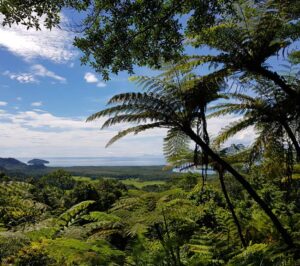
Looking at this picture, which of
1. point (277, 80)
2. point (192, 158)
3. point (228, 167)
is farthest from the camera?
point (192, 158)

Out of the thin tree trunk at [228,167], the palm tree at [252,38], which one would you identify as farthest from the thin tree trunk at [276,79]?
the thin tree trunk at [228,167]

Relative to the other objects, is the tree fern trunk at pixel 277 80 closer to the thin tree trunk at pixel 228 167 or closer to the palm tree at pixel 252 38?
the palm tree at pixel 252 38

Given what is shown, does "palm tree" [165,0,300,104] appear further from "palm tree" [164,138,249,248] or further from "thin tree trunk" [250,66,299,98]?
"palm tree" [164,138,249,248]

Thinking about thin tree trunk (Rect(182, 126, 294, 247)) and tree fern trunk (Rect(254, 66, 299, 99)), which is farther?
tree fern trunk (Rect(254, 66, 299, 99))

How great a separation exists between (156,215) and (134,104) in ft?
7.77

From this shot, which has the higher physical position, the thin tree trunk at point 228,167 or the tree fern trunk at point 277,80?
the tree fern trunk at point 277,80

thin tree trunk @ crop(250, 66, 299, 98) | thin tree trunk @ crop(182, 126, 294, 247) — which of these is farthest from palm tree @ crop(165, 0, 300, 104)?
thin tree trunk @ crop(182, 126, 294, 247)

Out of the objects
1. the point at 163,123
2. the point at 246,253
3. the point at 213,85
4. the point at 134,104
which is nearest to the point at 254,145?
the point at 213,85

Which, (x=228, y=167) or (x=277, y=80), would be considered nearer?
(x=228, y=167)

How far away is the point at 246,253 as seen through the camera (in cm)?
486

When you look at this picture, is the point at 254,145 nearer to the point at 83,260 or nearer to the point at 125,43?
the point at 125,43

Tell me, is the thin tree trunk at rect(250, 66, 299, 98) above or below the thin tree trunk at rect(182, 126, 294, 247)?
above

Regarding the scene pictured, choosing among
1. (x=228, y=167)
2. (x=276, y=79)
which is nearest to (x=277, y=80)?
(x=276, y=79)

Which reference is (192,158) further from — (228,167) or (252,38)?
(252,38)
